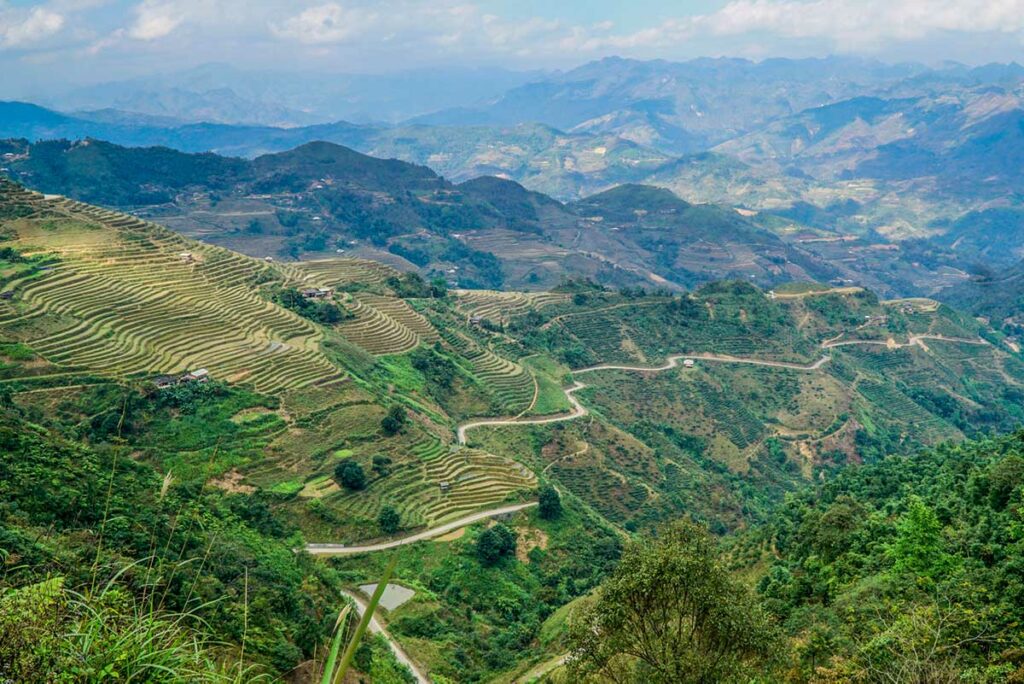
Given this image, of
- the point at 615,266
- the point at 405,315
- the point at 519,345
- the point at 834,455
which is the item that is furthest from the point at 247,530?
the point at 615,266

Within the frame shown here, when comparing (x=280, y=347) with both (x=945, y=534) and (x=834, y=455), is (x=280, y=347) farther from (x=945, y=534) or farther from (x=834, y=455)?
(x=834, y=455)

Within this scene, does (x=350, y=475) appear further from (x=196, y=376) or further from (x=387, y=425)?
(x=196, y=376)

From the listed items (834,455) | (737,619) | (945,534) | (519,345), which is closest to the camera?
(737,619)

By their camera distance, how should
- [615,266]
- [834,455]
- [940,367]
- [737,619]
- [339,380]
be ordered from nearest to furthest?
[737,619] → [339,380] → [834,455] → [940,367] → [615,266]

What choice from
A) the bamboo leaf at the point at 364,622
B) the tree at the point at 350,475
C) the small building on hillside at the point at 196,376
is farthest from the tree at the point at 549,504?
the bamboo leaf at the point at 364,622

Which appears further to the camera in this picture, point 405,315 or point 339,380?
point 405,315

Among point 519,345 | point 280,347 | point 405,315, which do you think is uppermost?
point 280,347

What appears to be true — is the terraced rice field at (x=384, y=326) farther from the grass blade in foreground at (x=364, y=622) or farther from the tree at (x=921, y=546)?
the grass blade in foreground at (x=364, y=622)
